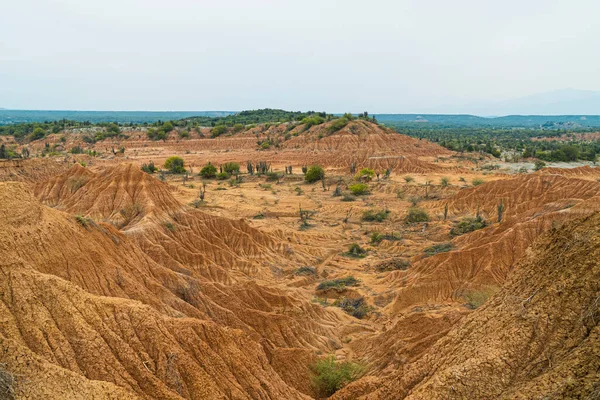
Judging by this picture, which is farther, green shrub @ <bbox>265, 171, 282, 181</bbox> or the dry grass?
green shrub @ <bbox>265, 171, 282, 181</bbox>

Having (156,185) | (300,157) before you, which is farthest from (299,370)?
(300,157)

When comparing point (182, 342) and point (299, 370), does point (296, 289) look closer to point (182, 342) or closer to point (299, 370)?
point (299, 370)

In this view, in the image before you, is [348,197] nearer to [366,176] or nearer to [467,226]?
[366,176]

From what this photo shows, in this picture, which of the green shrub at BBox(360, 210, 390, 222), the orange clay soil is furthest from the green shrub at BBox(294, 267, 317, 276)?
the green shrub at BBox(360, 210, 390, 222)

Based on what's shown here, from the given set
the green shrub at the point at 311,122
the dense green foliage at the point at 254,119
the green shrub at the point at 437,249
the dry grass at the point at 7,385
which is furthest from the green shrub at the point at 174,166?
the dry grass at the point at 7,385

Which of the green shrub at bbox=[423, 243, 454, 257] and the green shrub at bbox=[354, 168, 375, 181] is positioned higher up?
the green shrub at bbox=[354, 168, 375, 181]

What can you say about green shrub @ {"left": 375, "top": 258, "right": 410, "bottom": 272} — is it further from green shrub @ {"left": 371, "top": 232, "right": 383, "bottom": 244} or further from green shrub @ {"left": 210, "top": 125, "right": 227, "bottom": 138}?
green shrub @ {"left": 210, "top": 125, "right": 227, "bottom": 138}

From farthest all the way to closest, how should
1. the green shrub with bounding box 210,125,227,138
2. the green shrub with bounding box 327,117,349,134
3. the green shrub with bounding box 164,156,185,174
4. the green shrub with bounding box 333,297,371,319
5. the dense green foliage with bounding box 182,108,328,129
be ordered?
the dense green foliage with bounding box 182,108,328,129
the green shrub with bounding box 210,125,227,138
the green shrub with bounding box 327,117,349,134
the green shrub with bounding box 164,156,185,174
the green shrub with bounding box 333,297,371,319

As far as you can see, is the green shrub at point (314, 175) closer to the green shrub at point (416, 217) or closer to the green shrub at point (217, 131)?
the green shrub at point (416, 217)
